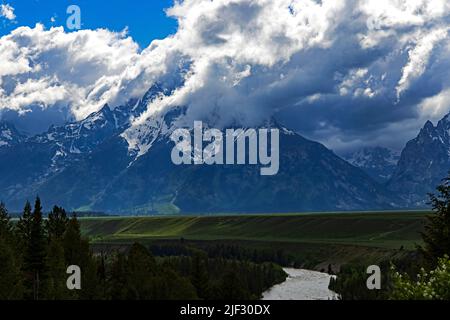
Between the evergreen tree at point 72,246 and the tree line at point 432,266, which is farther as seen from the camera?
the evergreen tree at point 72,246

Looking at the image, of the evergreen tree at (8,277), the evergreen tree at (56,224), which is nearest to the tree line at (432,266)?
the evergreen tree at (8,277)

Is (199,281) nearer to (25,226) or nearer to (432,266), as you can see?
(25,226)

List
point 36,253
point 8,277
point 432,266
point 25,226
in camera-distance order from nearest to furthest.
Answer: point 432,266 → point 8,277 → point 36,253 → point 25,226

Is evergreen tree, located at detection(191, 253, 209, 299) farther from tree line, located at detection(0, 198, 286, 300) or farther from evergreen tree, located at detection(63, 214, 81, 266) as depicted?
evergreen tree, located at detection(63, 214, 81, 266)

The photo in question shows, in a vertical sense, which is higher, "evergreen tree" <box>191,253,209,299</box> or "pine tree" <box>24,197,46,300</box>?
"pine tree" <box>24,197,46,300</box>

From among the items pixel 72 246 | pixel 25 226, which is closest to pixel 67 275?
pixel 72 246

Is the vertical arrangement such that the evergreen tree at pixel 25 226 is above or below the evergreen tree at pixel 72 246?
above

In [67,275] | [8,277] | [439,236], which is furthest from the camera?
[67,275]

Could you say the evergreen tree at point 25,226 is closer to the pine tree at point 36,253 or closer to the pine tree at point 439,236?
the pine tree at point 36,253

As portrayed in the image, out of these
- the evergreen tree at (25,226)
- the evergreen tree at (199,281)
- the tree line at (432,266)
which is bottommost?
the evergreen tree at (199,281)

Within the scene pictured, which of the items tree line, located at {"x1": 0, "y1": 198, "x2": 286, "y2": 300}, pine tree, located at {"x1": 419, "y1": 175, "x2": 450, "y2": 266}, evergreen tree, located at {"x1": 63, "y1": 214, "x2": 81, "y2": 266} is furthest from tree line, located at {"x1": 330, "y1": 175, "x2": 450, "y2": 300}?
evergreen tree, located at {"x1": 63, "y1": 214, "x2": 81, "y2": 266}

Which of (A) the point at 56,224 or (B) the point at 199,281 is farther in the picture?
(A) the point at 56,224
